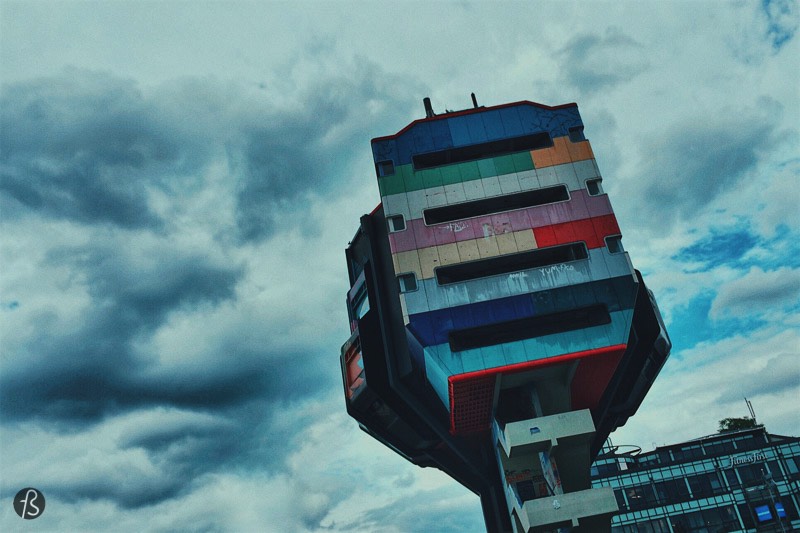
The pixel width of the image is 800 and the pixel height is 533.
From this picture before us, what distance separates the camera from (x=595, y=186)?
43.8 m

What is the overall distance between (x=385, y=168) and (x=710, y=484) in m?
64.6

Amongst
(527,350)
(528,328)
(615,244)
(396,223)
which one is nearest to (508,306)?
(528,328)

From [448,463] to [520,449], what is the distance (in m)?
20.6

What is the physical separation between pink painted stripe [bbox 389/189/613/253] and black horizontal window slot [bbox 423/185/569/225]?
2.48 ft

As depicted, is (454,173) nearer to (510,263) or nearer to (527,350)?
(510,263)

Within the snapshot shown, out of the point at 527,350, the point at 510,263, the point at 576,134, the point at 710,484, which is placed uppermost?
the point at 576,134

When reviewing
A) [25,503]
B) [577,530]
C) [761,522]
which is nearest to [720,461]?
[761,522]

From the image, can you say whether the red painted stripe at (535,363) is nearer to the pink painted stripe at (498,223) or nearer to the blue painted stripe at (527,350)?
the blue painted stripe at (527,350)

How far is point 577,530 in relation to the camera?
3812cm

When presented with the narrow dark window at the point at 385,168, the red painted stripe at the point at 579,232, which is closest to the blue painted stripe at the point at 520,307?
the red painted stripe at the point at 579,232

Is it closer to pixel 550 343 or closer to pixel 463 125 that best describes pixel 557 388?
pixel 550 343

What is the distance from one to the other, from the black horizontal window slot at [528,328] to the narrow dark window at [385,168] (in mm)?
13511

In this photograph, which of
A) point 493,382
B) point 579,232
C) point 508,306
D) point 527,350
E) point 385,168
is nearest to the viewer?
point 527,350

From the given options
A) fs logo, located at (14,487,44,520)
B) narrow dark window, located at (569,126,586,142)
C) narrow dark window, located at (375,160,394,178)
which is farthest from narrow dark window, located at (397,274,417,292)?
fs logo, located at (14,487,44,520)
